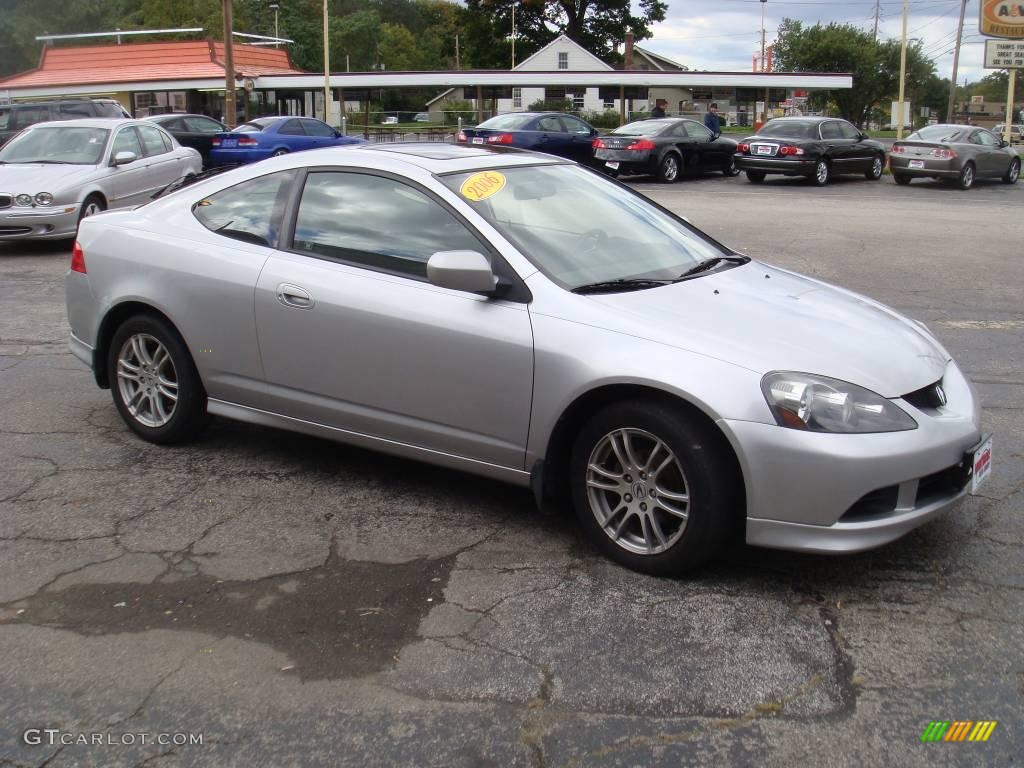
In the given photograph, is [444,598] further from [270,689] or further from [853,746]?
[853,746]

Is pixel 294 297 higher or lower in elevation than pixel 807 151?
lower

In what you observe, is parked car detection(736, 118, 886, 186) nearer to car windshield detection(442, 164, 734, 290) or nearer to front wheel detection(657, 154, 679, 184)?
front wheel detection(657, 154, 679, 184)

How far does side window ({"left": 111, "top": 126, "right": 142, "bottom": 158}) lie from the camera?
43.4 feet

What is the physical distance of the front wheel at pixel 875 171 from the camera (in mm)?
24403

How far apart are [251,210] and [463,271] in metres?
1.48

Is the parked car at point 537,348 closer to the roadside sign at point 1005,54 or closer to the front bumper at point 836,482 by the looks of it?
the front bumper at point 836,482

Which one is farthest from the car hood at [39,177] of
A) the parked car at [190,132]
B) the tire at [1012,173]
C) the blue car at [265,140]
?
the tire at [1012,173]

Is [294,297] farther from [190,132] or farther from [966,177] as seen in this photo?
[966,177]

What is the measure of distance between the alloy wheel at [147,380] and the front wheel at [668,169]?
61.3 ft

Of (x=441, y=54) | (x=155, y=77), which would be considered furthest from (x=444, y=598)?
(x=441, y=54)

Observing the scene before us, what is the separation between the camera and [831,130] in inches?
921

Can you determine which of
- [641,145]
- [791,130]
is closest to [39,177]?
[641,145]

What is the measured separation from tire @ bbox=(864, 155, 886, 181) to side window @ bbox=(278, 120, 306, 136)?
13015 millimetres

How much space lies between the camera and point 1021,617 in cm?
352
